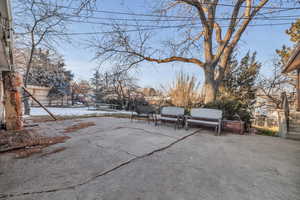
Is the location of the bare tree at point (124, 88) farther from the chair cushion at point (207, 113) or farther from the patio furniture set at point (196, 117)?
the chair cushion at point (207, 113)

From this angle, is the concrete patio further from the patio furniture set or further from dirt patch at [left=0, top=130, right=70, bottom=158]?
the patio furniture set

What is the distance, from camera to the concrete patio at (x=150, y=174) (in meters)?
1.33

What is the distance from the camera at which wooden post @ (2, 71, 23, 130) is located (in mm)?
3680

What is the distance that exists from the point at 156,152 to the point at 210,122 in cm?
248

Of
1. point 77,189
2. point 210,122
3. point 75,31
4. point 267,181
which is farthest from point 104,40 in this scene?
point 267,181

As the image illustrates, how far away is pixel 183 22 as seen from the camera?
659 centimetres

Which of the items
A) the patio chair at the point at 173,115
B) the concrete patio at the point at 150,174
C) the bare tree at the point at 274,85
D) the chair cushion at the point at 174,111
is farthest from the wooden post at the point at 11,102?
the bare tree at the point at 274,85

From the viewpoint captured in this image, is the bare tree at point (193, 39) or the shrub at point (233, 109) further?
the bare tree at point (193, 39)

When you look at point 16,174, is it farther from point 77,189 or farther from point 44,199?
point 77,189

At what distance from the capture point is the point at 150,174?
1.68m

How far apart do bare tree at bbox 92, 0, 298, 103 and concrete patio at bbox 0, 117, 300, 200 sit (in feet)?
13.8

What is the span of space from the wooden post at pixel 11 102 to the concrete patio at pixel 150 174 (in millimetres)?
2216

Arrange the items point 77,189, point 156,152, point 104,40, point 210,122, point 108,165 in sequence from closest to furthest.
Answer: point 77,189 < point 108,165 < point 156,152 < point 210,122 < point 104,40

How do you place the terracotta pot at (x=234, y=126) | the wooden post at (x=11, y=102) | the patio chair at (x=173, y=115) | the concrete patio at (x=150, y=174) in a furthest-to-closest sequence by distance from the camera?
the patio chair at (x=173, y=115) < the terracotta pot at (x=234, y=126) < the wooden post at (x=11, y=102) < the concrete patio at (x=150, y=174)
